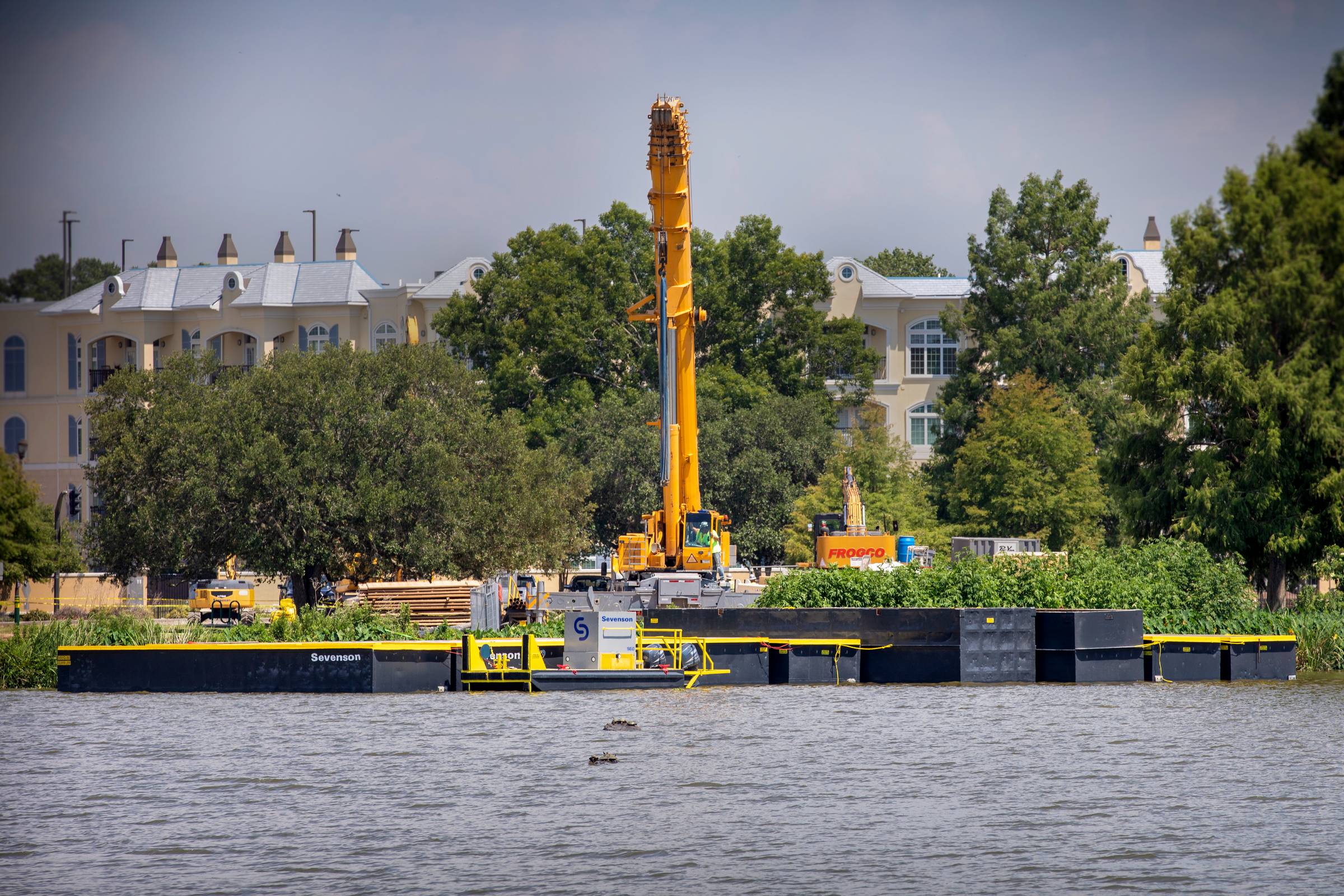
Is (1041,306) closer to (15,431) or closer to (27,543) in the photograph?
(27,543)

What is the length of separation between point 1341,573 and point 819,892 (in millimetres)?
31354

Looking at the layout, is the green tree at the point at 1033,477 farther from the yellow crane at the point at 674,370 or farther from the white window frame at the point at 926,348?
the yellow crane at the point at 674,370

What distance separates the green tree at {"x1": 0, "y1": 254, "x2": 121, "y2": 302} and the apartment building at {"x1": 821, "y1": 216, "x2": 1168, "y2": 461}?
39.0 meters

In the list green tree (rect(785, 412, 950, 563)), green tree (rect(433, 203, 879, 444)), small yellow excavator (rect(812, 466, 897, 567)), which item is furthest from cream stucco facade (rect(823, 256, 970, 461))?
small yellow excavator (rect(812, 466, 897, 567))

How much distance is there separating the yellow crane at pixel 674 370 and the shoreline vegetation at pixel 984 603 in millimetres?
2826

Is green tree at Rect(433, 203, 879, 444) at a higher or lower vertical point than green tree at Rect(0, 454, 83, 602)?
higher

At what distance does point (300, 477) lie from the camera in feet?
181

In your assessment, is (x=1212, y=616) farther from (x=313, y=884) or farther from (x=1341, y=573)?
(x=313, y=884)

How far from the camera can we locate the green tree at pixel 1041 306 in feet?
264

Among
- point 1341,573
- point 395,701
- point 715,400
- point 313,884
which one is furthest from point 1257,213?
point 715,400

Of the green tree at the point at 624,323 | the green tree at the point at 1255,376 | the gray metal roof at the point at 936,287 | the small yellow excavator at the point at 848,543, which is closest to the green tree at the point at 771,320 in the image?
the green tree at the point at 624,323

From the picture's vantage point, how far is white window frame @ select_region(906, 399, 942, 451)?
93062 mm

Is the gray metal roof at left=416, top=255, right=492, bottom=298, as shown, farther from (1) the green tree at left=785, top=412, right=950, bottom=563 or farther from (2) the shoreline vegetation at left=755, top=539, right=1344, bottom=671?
(2) the shoreline vegetation at left=755, top=539, right=1344, bottom=671

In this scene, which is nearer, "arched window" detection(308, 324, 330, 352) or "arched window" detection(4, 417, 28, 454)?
"arched window" detection(4, 417, 28, 454)
